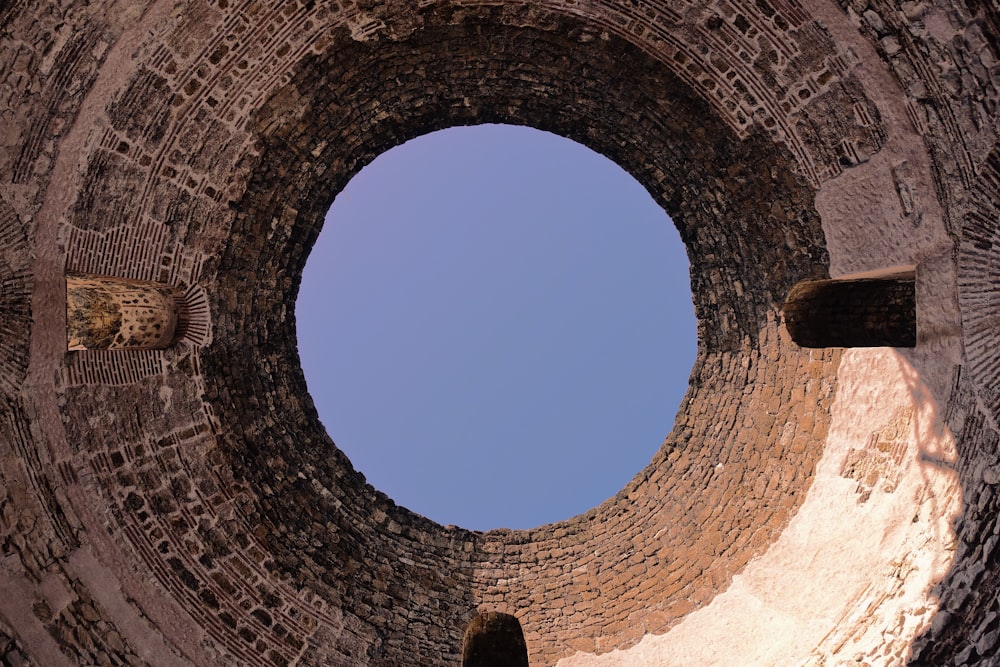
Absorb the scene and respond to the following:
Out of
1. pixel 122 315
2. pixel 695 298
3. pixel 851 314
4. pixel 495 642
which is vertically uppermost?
pixel 851 314

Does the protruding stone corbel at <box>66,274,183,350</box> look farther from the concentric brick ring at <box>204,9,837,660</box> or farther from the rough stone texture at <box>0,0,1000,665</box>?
the concentric brick ring at <box>204,9,837,660</box>

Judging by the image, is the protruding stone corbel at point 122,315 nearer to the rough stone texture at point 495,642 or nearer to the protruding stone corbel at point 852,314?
the rough stone texture at point 495,642

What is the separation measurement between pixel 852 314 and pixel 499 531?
365 centimetres

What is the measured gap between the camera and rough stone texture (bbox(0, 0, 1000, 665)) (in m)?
4.76

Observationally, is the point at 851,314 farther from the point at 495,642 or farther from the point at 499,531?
the point at 495,642

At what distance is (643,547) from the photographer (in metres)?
6.55

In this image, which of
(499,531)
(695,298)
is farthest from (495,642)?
(695,298)

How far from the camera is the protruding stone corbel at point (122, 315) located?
584 centimetres

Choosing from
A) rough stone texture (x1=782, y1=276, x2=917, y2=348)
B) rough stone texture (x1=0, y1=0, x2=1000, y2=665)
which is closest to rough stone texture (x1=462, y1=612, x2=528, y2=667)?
rough stone texture (x1=0, y1=0, x2=1000, y2=665)

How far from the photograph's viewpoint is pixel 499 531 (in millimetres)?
6855

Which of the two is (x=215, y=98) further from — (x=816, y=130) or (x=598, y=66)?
(x=816, y=130)

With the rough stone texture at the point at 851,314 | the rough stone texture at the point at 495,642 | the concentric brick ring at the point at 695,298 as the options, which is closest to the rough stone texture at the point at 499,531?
the concentric brick ring at the point at 695,298

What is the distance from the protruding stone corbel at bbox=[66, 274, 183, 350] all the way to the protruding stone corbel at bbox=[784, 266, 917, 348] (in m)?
5.11

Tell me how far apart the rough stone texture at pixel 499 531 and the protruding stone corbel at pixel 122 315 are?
0.19m
